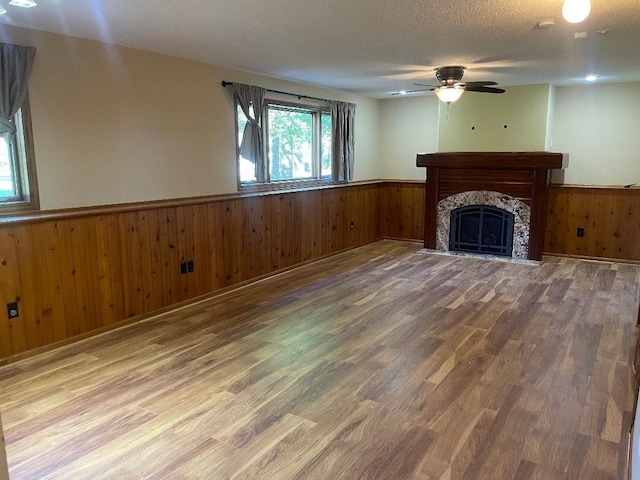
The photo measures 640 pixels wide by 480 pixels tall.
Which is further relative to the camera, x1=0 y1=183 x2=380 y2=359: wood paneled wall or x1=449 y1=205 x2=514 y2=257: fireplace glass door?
x1=449 y1=205 x2=514 y2=257: fireplace glass door

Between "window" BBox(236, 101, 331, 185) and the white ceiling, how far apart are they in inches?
26.8

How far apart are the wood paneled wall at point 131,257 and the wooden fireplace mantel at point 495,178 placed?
5.84 ft

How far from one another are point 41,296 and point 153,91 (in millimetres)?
1876

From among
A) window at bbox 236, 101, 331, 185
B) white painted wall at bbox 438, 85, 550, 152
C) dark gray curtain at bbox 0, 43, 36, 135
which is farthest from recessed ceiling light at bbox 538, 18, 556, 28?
dark gray curtain at bbox 0, 43, 36, 135

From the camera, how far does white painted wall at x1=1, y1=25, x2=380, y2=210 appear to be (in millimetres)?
3387

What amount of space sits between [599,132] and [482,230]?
1.89 meters

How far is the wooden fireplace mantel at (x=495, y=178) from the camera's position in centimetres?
603

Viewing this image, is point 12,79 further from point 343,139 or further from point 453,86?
point 343,139

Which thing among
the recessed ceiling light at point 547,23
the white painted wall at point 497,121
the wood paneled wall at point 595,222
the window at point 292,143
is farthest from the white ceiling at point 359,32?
the wood paneled wall at point 595,222

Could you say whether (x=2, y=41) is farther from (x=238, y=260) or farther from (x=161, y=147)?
(x=238, y=260)

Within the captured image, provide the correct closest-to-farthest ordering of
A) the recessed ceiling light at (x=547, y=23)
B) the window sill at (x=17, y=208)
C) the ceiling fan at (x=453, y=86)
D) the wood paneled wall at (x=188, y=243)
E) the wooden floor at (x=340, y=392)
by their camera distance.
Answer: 1. the wooden floor at (x=340, y=392)
2. the recessed ceiling light at (x=547, y=23)
3. the window sill at (x=17, y=208)
4. the wood paneled wall at (x=188, y=243)
5. the ceiling fan at (x=453, y=86)

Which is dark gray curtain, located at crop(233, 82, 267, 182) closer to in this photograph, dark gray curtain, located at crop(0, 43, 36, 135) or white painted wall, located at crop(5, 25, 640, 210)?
white painted wall, located at crop(5, 25, 640, 210)

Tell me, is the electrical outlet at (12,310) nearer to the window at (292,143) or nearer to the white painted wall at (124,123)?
the white painted wall at (124,123)

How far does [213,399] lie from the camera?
2.76 metres
